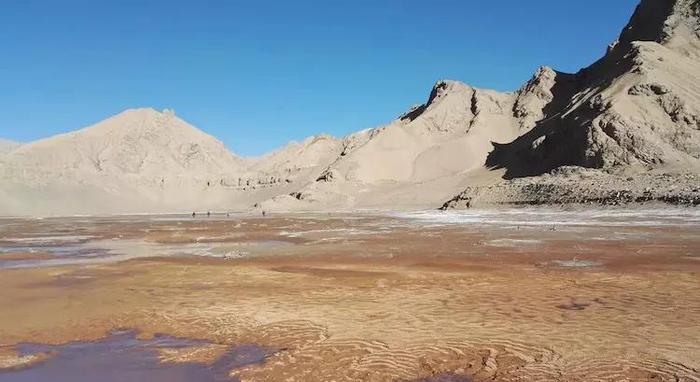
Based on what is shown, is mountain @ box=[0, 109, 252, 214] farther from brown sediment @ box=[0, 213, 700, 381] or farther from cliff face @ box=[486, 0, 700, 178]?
brown sediment @ box=[0, 213, 700, 381]

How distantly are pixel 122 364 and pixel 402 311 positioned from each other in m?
4.82

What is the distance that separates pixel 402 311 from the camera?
10.1 m

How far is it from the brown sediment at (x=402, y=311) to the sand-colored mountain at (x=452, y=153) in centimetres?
2967

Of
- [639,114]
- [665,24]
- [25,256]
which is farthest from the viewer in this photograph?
[665,24]

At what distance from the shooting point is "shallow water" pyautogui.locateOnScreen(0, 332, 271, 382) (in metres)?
7.00

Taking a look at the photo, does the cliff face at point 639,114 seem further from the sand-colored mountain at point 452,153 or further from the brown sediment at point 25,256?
the brown sediment at point 25,256

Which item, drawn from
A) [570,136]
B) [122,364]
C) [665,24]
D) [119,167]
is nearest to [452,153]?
[570,136]

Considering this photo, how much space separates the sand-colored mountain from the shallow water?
125 ft

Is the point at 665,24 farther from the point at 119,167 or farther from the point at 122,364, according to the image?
the point at 119,167

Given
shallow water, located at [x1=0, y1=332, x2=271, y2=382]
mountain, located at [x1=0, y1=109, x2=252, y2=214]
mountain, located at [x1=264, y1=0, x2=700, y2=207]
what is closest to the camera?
shallow water, located at [x1=0, y1=332, x2=271, y2=382]

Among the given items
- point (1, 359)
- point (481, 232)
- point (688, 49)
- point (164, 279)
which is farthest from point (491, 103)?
point (1, 359)

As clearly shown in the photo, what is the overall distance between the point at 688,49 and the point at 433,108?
41637mm

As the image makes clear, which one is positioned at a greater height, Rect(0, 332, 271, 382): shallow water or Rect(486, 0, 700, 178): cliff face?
Rect(486, 0, 700, 178): cliff face

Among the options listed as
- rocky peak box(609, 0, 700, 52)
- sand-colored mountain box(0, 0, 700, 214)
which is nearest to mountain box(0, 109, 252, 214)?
sand-colored mountain box(0, 0, 700, 214)
